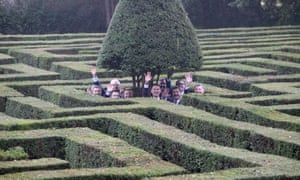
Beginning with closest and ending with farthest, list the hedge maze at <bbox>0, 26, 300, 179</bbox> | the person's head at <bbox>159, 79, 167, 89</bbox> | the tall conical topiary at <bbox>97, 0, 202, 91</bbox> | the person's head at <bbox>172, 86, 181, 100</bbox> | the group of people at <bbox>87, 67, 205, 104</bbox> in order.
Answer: the hedge maze at <bbox>0, 26, 300, 179</bbox> < the person's head at <bbox>172, 86, 181, 100</bbox> < the group of people at <bbox>87, 67, 205, 104</bbox> < the tall conical topiary at <bbox>97, 0, 202, 91</bbox> < the person's head at <bbox>159, 79, 167, 89</bbox>

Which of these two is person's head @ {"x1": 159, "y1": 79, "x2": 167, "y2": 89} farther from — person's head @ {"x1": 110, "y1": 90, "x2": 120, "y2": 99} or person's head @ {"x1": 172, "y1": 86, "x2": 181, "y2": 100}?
person's head @ {"x1": 110, "y1": 90, "x2": 120, "y2": 99}

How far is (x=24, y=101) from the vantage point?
21.4 meters

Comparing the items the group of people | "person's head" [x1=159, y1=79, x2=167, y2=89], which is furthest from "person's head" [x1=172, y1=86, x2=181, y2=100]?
"person's head" [x1=159, y1=79, x2=167, y2=89]

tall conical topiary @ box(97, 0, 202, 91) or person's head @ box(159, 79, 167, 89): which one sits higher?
tall conical topiary @ box(97, 0, 202, 91)

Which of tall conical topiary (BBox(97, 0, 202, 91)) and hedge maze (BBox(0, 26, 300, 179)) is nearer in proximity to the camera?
hedge maze (BBox(0, 26, 300, 179))

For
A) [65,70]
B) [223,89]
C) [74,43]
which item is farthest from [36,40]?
[223,89]

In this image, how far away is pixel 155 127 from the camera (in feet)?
57.3

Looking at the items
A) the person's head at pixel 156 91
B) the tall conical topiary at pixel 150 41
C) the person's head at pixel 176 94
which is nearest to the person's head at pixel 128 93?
the tall conical topiary at pixel 150 41

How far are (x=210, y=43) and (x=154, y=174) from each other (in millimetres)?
23032

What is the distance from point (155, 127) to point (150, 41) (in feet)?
18.4

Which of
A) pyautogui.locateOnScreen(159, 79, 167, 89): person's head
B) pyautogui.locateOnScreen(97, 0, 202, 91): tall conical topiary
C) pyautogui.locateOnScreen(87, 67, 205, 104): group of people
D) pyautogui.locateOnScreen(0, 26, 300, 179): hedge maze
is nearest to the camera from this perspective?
pyautogui.locateOnScreen(0, 26, 300, 179): hedge maze

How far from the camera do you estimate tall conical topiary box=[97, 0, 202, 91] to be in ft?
74.1

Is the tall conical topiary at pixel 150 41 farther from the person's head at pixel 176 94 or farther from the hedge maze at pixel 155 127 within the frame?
the hedge maze at pixel 155 127

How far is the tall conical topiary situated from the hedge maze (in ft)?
4.01
